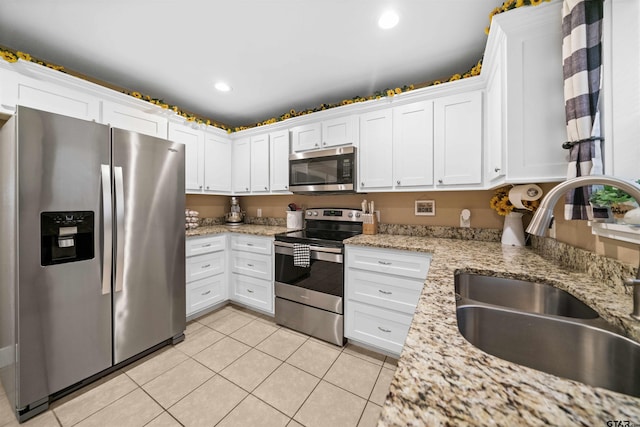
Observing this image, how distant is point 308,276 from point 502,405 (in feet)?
6.34

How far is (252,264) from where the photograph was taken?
2.68 m

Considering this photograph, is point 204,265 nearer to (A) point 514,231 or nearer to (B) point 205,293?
(B) point 205,293

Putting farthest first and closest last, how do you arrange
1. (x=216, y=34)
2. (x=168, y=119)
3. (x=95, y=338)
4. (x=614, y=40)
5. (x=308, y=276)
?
(x=168, y=119) → (x=308, y=276) → (x=216, y=34) → (x=95, y=338) → (x=614, y=40)

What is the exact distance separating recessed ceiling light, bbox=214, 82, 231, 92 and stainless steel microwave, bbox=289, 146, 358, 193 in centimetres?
95

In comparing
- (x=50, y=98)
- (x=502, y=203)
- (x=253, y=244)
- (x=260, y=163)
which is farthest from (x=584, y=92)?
(x=50, y=98)

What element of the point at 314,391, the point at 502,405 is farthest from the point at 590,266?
the point at 314,391

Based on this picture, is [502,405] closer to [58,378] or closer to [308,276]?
[308,276]

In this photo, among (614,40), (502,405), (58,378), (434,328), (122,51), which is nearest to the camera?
(502,405)

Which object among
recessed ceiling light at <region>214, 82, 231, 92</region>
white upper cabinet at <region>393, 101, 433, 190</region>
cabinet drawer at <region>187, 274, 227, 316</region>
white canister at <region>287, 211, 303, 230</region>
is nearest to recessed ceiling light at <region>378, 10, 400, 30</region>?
white upper cabinet at <region>393, 101, 433, 190</region>

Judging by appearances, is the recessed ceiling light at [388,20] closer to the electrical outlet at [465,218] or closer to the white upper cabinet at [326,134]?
the white upper cabinet at [326,134]

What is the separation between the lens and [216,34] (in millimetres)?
1693

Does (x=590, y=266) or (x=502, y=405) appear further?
(x=590, y=266)

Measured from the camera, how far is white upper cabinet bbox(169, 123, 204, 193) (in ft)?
8.77

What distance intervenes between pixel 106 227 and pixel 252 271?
4.63ft
